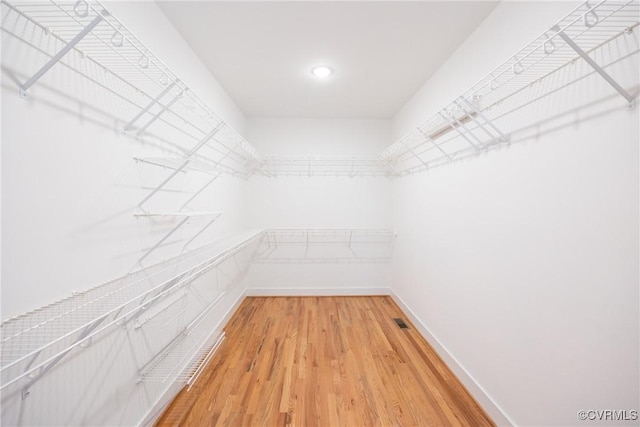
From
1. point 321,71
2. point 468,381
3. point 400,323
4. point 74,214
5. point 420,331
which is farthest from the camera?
point 400,323

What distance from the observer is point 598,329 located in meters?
0.89

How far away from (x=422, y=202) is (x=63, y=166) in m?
2.43

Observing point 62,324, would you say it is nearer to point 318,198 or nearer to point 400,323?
point 400,323

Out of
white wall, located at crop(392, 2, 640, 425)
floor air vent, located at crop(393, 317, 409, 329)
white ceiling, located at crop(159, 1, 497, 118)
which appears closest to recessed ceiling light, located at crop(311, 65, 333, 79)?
white ceiling, located at crop(159, 1, 497, 118)

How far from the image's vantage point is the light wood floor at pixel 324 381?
138 cm

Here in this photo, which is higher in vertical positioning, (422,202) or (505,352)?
(422,202)

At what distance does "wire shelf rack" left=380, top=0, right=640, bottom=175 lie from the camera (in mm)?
794

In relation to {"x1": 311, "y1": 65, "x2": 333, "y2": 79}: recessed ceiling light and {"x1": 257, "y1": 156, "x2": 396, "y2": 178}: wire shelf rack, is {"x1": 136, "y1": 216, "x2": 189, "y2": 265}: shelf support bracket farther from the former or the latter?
{"x1": 257, "y1": 156, "x2": 396, "y2": 178}: wire shelf rack

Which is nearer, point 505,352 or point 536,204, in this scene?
point 536,204

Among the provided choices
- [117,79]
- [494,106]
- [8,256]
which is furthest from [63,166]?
[494,106]

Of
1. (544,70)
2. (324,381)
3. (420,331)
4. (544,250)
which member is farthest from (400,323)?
(544,70)

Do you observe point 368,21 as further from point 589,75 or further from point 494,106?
point 589,75

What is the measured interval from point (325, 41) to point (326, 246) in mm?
2290

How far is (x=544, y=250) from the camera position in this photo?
1091mm
